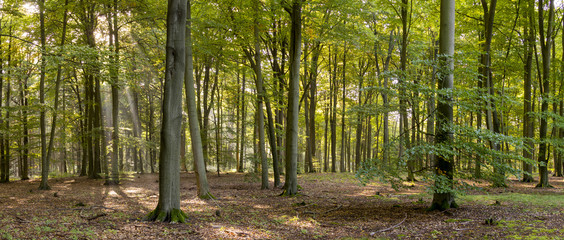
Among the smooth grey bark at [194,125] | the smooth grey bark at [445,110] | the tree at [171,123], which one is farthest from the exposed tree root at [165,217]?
the smooth grey bark at [445,110]

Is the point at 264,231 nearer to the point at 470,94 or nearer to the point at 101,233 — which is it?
the point at 101,233

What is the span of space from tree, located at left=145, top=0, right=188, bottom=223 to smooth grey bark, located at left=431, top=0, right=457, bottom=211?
5353mm

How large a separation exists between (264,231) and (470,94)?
490 centimetres

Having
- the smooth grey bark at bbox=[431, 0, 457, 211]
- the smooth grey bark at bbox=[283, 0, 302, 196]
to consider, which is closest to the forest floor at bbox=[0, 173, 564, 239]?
the smooth grey bark at bbox=[431, 0, 457, 211]

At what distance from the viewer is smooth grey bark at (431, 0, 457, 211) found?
6503mm

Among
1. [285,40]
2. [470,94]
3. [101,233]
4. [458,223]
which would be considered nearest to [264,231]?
[101,233]

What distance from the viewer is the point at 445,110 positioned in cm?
705

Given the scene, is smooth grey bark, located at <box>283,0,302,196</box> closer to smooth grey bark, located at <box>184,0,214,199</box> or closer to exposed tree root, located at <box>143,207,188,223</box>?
smooth grey bark, located at <box>184,0,214,199</box>

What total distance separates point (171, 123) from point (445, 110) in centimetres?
599

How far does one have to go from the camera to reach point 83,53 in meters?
8.52

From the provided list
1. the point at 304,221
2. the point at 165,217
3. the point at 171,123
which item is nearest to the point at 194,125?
the point at 171,123

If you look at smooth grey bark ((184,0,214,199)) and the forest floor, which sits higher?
smooth grey bark ((184,0,214,199))

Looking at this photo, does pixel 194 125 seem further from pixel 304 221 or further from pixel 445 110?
pixel 445 110

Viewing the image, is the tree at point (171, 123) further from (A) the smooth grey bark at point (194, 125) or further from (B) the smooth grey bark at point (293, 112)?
(B) the smooth grey bark at point (293, 112)
